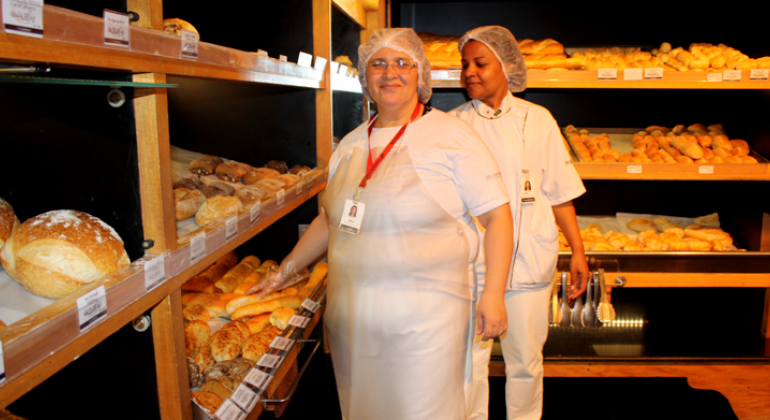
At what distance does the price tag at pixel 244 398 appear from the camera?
1313 millimetres

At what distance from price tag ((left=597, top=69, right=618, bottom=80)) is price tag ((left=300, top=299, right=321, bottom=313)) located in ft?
6.17

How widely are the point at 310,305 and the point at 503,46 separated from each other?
4.36 feet

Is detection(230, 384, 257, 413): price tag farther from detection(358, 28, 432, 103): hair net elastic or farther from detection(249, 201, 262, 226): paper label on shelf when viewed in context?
detection(358, 28, 432, 103): hair net elastic

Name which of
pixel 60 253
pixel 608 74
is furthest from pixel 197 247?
pixel 608 74

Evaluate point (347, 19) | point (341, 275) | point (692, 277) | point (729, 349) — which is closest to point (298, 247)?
A: point (341, 275)

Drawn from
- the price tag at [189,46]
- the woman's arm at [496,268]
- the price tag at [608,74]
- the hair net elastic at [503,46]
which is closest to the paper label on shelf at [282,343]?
the woman's arm at [496,268]

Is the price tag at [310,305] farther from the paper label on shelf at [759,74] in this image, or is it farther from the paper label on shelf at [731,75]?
the paper label on shelf at [759,74]

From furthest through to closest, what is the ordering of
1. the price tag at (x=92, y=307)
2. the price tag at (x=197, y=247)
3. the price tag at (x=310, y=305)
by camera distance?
the price tag at (x=310, y=305) → the price tag at (x=197, y=247) → the price tag at (x=92, y=307)

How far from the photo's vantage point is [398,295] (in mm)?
1579

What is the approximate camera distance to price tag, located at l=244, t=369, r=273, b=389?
1.41 m

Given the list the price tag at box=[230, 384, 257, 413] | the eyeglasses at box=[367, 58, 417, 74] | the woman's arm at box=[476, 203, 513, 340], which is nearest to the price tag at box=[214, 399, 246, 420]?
the price tag at box=[230, 384, 257, 413]

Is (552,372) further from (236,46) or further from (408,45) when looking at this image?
(236,46)

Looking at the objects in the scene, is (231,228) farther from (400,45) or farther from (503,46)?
(503,46)

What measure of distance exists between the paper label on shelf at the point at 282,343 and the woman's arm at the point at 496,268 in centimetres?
61
